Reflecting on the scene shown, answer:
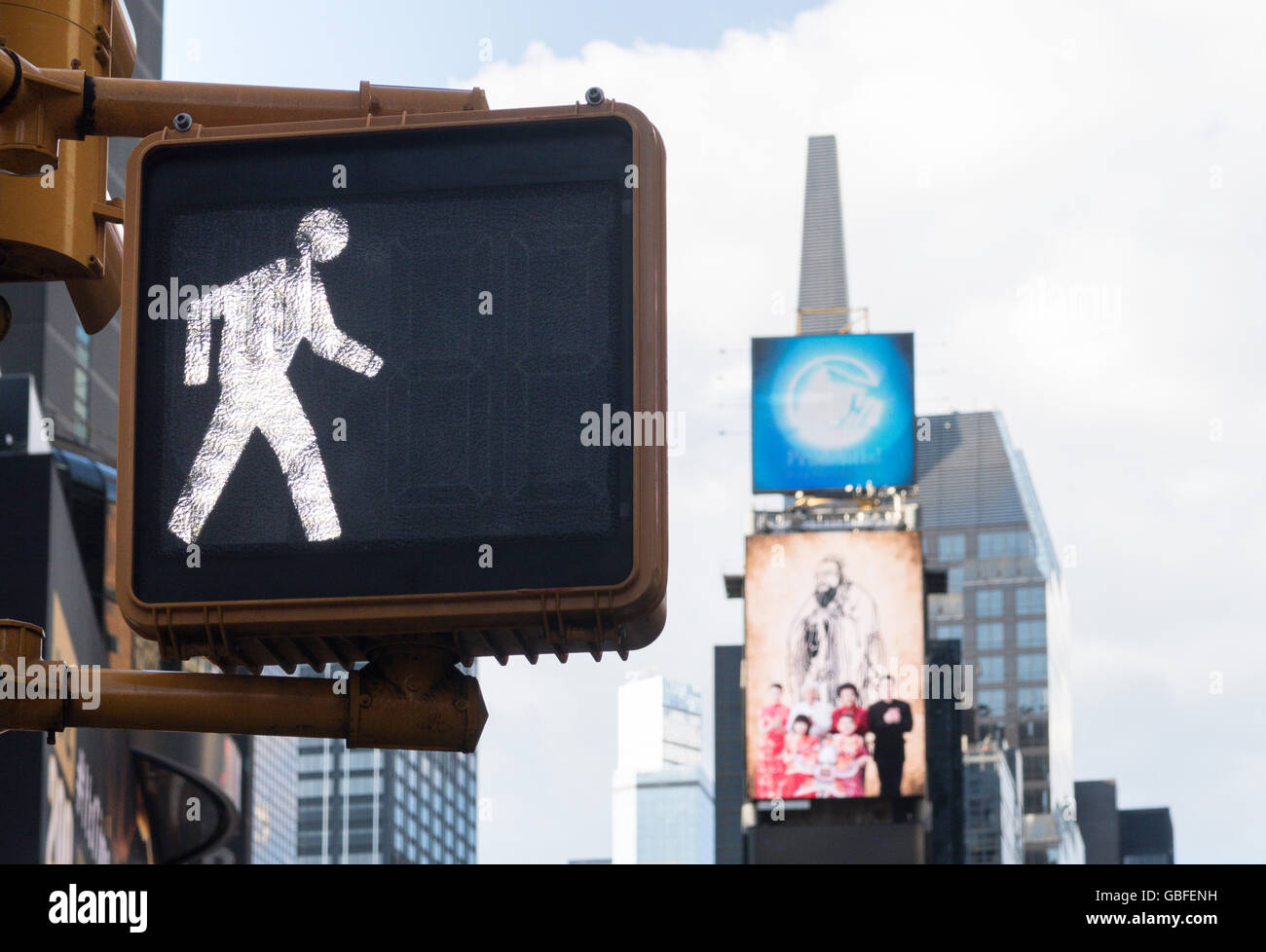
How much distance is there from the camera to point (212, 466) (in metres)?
3.63

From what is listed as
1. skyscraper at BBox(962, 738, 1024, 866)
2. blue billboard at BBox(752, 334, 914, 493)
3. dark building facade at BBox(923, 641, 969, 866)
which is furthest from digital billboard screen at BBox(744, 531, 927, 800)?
skyscraper at BBox(962, 738, 1024, 866)

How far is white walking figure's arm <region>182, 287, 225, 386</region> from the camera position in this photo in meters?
3.66

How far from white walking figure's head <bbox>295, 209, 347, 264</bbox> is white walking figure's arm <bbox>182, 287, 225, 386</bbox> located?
0.17 meters

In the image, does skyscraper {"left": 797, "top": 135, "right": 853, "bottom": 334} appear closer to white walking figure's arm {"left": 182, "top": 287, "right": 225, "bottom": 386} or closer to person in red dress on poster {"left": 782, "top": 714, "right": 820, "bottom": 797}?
person in red dress on poster {"left": 782, "top": 714, "right": 820, "bottom": 797}

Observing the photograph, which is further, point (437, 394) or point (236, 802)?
point (236, 802)

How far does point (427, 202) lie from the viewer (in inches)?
146

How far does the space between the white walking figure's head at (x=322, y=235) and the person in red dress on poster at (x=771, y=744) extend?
69.9 meters

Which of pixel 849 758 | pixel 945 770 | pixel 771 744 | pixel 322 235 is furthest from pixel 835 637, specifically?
pixel 322 235

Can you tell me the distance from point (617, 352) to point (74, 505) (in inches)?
1174

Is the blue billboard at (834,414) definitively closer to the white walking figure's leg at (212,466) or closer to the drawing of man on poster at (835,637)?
the drawing of man on poster at (835,637)

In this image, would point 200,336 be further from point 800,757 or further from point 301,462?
point 800,757
